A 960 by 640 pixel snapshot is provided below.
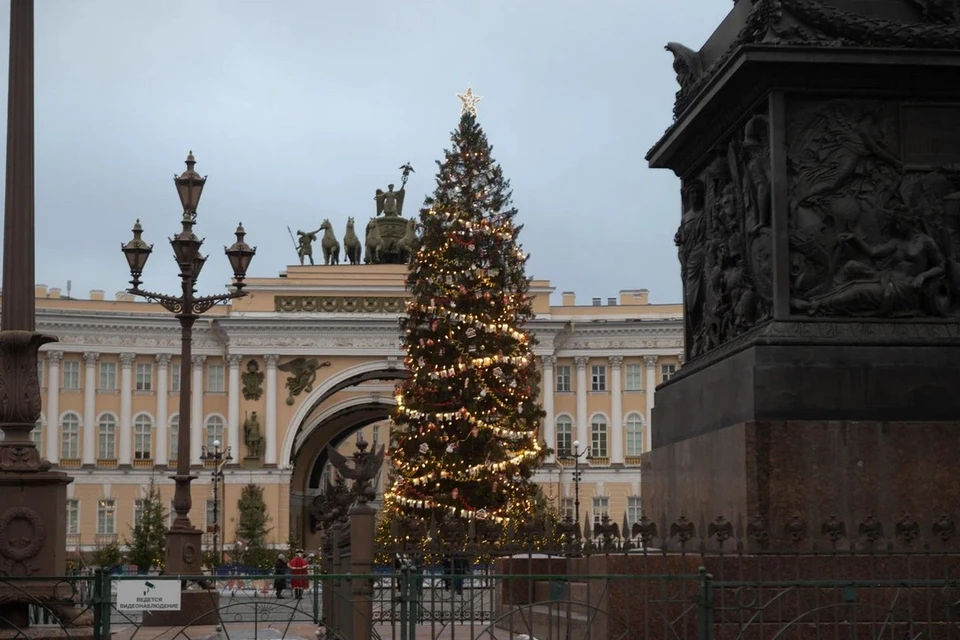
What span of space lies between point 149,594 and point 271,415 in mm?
65110

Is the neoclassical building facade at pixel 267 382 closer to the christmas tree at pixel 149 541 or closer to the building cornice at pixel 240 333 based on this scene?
the building cornice at pixel 240 333

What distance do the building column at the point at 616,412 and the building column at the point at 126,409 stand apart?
22.9 meters

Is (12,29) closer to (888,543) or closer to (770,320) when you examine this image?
(770,320)

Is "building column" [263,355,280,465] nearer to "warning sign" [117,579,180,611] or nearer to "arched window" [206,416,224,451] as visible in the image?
"arched window" [206,416,224,451]

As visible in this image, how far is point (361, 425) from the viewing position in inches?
3332

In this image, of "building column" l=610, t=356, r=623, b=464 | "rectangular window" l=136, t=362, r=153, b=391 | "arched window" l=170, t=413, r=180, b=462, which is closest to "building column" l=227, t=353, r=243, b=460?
"arched window" l=170, t=413, r=180, b=462

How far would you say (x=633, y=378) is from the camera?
76938 millimetres

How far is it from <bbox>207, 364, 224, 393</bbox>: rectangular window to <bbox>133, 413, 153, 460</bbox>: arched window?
Result: 327 cm

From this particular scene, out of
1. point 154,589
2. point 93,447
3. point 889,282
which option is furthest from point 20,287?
point 93,447

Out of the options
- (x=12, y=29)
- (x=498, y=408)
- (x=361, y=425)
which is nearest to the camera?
(x=12, y=29)

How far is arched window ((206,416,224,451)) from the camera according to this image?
2908 inches

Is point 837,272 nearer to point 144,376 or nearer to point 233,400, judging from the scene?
point 233,400

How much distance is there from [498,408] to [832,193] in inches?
982

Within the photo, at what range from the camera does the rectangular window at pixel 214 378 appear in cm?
7512
